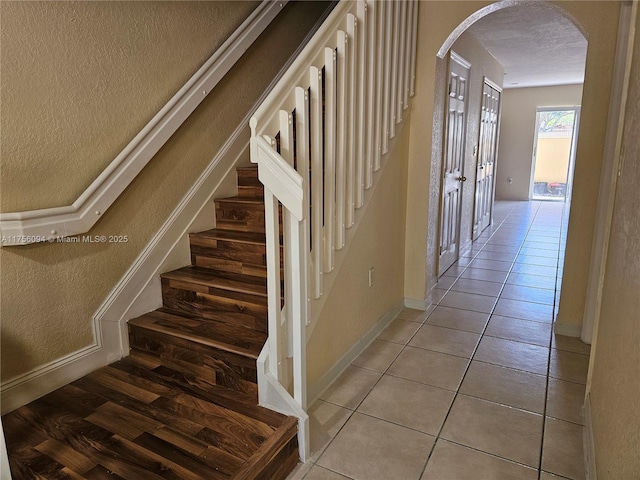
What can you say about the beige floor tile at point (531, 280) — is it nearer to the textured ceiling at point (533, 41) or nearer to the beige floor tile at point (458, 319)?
the beige floor tile at point (458, 319)

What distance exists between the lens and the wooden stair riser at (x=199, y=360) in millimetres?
1869

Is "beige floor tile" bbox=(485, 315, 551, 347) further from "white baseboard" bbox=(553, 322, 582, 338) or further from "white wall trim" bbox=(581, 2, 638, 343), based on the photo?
"white wall trim" bbox=(581, 2, 638, 343)

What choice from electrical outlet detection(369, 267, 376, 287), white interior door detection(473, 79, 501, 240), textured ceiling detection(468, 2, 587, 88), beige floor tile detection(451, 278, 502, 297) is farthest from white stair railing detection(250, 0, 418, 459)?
white interior door detection(473, 79, 501, 240)

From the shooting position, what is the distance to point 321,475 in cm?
167

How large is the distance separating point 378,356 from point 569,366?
110 cm

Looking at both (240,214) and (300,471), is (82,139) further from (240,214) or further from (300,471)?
(300,471)

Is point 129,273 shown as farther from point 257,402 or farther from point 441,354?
point 441,354

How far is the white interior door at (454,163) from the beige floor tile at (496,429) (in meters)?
1.91

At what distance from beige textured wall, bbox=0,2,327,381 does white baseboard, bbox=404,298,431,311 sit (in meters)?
1.84

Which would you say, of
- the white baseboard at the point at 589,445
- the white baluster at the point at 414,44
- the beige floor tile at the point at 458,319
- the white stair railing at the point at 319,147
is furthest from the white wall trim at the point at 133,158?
the white baseboard at the point at 589,445

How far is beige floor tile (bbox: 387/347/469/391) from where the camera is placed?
2324 mm

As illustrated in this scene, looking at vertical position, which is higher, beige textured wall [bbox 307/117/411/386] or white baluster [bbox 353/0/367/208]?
white baluster [bbox 353/0/367/208]

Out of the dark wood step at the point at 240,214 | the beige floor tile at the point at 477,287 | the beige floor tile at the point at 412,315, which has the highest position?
the dark wood step at the point at 240,214

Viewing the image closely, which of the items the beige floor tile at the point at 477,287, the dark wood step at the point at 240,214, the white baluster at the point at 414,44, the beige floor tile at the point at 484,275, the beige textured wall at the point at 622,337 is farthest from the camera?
the beige floor tile at the point at 484,275
